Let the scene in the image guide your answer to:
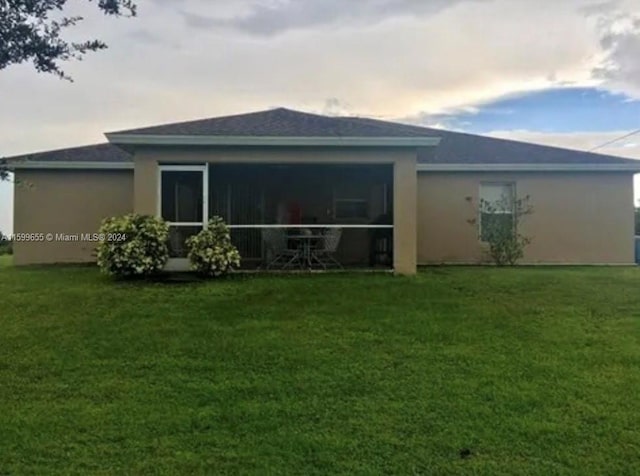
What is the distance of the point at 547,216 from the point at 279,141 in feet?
26.6

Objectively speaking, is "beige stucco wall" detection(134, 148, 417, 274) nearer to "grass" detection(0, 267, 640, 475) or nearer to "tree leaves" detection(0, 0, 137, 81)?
"grass" detection(0, 267, 640, 475)

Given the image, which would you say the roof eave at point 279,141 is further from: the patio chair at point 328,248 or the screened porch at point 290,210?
the patio chair at point 328,248

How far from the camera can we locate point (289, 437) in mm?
4824

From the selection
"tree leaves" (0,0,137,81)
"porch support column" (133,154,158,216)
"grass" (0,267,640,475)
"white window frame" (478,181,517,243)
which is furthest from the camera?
"white window frame" (478,181,517,243)

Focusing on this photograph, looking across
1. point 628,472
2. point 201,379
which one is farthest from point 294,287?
point 628,472

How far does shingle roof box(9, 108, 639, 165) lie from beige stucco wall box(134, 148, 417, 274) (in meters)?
0.36

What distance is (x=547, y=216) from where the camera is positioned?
Answer: 53.6 ft

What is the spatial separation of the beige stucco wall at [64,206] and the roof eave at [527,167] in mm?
8256

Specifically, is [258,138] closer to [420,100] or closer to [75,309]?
[75,309]

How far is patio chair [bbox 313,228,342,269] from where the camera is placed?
12.9 m

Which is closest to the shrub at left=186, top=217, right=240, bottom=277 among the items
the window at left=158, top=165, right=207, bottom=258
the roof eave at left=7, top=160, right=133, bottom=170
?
the window at left=158, top=165, right=207, bottom=258

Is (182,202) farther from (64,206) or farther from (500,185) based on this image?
(500,185)

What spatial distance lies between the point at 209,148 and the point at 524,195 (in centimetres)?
865

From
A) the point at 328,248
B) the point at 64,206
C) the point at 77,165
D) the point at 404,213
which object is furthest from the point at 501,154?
the point at 64,206
